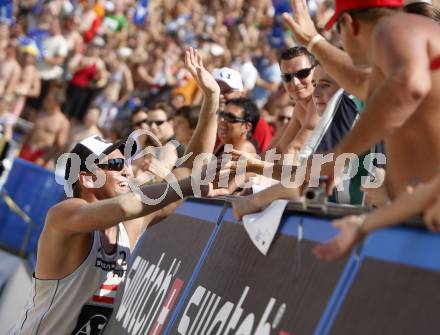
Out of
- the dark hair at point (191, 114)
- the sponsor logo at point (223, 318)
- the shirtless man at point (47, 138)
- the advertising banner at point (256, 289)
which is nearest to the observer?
the advertising banner at point (256, 289)

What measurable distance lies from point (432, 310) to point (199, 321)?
2025 mm

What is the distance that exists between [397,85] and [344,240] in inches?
21.1

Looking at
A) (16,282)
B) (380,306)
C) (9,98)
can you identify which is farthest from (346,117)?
(9,98)

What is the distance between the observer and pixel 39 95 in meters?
17.9

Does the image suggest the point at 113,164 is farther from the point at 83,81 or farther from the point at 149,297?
the point at 83,81

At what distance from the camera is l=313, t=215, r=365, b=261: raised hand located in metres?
2.71

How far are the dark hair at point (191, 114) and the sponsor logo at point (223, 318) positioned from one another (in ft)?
13.2

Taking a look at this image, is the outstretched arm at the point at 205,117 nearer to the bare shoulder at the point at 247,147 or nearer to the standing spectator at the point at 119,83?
the bare shoulder at the point at 247,147

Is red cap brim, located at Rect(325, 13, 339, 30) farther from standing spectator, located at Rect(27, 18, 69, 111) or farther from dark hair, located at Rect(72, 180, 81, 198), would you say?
standing spectator, located at Rect(27, 18, 69, 111)

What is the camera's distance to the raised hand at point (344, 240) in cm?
271

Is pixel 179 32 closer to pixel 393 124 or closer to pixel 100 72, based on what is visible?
pixel 100 72

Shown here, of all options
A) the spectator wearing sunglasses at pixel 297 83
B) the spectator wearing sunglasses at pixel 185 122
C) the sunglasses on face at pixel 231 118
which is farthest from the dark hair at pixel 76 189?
the spectator wearing sunglasses at pixel 185 122

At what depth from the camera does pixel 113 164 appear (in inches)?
200

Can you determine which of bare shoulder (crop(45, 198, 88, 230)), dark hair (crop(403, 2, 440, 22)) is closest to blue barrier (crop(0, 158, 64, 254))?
bare shoulder (crop(45, 198, 88, 230))
